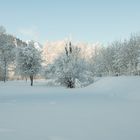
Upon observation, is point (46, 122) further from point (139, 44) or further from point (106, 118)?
point (139, 44)

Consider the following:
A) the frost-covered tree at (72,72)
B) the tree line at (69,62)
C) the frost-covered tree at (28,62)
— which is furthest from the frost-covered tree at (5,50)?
the frost-covered tree at (72,72)

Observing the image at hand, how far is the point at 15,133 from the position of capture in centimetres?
902

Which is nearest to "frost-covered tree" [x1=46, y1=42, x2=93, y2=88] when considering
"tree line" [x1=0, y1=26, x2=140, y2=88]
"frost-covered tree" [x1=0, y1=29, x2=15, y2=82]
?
"tree line" [x1=0, y1=26, x2=140, y2=88]

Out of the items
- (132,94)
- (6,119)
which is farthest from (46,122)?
(132,94)

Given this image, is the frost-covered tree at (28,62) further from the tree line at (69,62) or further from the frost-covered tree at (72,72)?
the frost-covered tree at (72,72)

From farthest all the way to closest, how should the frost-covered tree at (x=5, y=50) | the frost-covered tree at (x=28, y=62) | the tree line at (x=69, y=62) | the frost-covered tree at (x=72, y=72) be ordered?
the frost-covered tree at (x=5, y=50) < the frost-covered tree at (x=28, y=62) < the tree line at (x=69, y=62) < the frost-covered tree at (x=72, y=72)

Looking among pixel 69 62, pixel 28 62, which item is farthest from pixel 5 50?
pixel 69 62

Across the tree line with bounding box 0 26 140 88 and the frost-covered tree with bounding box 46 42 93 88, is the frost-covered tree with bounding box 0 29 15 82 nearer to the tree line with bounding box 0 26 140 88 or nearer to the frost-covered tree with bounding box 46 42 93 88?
the tree line with bounding box 0 26 140 88

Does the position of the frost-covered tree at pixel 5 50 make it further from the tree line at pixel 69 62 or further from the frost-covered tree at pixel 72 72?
the frost-covered tree at pixel 72 72

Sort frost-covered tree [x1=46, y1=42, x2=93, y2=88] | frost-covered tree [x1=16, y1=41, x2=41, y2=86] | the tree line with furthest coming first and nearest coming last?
frost-covered tree [x1=16, y1=41, x2=41, y2=86] → the tree line → frost-covered tree [x1=46, y1=42, x2=93, y2=88]

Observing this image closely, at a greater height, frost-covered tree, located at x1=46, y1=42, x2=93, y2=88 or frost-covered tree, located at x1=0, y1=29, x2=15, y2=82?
frost-covered tree, located at x1=0, y1=29, x2=15, y2=82

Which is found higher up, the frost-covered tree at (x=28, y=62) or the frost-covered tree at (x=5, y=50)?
the frost-covered tree at (x=5, y=50)

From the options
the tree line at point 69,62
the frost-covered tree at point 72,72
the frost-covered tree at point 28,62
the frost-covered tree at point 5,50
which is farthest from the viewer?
the frost-covered tree at point 5,50

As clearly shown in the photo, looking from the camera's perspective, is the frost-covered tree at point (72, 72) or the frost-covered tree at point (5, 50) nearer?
the frost-covered tree at point (72, 72)
